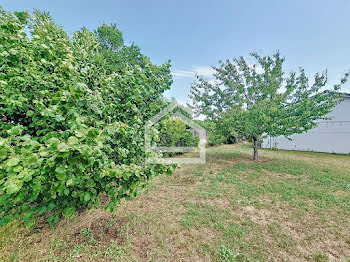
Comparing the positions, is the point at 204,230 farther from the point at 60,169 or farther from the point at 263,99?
the point at 263,99

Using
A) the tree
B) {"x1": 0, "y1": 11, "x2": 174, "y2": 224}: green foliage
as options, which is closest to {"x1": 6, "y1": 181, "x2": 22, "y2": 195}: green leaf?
{"x1": 0, "y1": 11, "x2": 174, "y2": 224}: green foliage

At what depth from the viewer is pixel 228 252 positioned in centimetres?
208

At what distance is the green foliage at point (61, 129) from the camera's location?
3.28 ft

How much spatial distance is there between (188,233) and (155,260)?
0.74m

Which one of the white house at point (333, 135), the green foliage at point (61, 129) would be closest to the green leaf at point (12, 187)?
the green foliage at point (61, 129)

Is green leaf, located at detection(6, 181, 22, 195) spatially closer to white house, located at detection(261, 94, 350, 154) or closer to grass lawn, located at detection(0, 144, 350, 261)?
grass lawn, located at detection(0, 144, 350, 261)

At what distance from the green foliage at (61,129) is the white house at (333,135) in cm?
1189

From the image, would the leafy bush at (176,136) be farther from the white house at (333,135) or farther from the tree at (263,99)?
the white house at (333,135)

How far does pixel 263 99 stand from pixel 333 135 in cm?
897

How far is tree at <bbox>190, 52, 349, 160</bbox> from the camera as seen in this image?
19.1 ft

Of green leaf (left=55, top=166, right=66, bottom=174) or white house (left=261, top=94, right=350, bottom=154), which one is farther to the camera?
white house (left=261, top=94, right=350, bottom=154)

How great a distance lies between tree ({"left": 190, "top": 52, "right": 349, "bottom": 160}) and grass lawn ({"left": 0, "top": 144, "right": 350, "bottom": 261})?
2927mm

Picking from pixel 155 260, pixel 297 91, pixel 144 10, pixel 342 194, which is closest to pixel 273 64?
pixel 297 91

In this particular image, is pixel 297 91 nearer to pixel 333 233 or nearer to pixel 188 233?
pixel 333 233
